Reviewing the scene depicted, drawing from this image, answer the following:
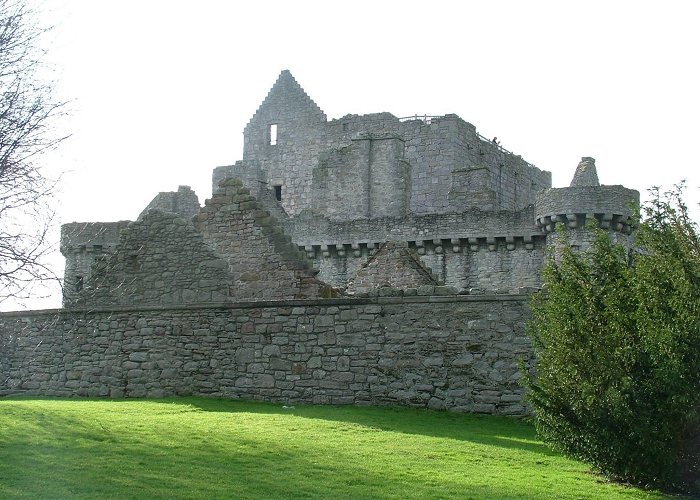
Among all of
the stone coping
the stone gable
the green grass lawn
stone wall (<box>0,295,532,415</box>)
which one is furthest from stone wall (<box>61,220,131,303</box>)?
the green grass lawn

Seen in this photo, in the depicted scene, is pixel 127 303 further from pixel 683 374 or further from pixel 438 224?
pixel 438 224

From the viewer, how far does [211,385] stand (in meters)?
19.2

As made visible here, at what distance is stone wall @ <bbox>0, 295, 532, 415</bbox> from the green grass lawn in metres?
1.14

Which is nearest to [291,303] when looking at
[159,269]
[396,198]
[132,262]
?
[159,269]

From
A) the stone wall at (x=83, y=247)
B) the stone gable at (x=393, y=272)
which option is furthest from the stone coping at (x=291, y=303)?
the stone wall at (x=83, y=247)

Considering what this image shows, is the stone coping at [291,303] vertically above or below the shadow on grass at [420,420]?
above

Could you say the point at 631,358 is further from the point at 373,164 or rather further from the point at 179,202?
the point at 179,202

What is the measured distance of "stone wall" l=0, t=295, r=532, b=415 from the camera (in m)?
17.2

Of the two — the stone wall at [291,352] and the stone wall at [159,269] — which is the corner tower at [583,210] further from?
the stone wall at [291,352]

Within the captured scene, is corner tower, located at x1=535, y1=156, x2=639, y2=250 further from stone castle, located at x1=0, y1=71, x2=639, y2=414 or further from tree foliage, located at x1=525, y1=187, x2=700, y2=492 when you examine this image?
tree foliage, located at x1=525, y1=187, x2=700, y2=492

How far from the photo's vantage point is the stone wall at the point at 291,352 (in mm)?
17219

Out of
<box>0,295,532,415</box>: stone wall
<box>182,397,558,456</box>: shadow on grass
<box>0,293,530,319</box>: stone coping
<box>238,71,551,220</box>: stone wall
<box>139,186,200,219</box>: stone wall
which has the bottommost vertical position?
<box>182,397,558,456</box>: shadow on grass

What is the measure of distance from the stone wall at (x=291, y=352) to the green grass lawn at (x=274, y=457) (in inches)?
44.7

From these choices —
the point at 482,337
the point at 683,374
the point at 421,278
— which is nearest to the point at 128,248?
the point at 421,278
